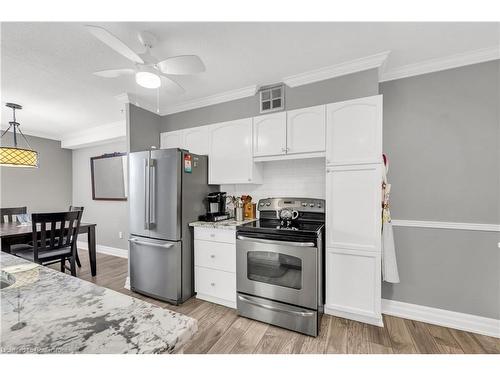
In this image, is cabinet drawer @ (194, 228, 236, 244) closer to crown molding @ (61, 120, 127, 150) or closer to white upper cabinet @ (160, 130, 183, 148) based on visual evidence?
white upper cabinet @ (160, 130, 183, 148)

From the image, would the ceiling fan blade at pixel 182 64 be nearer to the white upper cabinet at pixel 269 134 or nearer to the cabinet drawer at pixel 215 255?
the white upper cabinet at pixel 269 134

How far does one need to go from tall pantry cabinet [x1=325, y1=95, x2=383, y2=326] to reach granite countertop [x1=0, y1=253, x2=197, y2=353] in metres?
1.77

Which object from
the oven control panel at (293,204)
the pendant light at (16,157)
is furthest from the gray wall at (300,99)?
the pendant light at (16,157)

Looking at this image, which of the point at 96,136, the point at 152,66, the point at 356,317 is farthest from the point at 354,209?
the point at 96,136

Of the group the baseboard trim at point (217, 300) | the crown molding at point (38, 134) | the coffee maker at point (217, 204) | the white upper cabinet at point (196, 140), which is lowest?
the baseboard trim at point (217, 300)

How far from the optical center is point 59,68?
84.9 inches

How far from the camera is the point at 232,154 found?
262 cm

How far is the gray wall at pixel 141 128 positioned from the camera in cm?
276

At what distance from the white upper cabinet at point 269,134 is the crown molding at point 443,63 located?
1138 mm

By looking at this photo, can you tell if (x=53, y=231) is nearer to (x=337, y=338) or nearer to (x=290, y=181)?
(x=290, y=181)

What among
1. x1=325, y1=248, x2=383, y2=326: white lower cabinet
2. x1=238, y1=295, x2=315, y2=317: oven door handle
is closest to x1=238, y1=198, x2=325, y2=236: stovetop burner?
x1=325, y1=248, x2=383, y2=326: white lower cabinet

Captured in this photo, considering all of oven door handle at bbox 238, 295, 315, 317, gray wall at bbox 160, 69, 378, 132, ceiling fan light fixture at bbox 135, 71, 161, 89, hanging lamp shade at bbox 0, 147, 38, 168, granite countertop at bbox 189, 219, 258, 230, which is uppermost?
gray wall at bbox 160, 69, 378, 132

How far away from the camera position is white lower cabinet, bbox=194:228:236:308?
2275 millimetres
